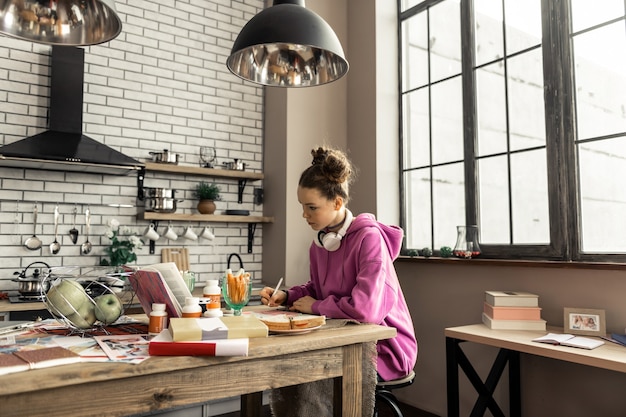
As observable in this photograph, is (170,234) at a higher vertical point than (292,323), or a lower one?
higher

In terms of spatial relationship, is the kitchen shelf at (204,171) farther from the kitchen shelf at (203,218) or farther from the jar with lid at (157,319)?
the jar with lid at (157,319)

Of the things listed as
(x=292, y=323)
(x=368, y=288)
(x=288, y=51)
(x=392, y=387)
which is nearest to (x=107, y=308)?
(x=292, y=323)

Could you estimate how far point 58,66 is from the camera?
332 cm

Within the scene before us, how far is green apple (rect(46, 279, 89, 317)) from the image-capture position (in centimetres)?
143

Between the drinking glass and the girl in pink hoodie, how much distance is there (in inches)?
11.1

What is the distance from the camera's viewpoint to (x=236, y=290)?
67.8 inches

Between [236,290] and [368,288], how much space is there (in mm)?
487

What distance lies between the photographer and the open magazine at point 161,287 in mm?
1505

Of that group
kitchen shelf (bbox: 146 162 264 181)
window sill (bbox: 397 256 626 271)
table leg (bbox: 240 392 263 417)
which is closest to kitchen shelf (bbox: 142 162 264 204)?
kitchen shelf (bbox: 146 162 264 181)

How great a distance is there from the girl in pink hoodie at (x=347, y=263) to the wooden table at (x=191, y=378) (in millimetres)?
246

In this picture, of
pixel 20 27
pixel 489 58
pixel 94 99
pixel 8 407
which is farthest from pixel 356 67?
pixel 8 407

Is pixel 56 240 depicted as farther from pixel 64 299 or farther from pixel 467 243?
pixel 467 243

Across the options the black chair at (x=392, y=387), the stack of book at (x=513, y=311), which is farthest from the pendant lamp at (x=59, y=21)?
the stack of book at (x=513, y=311)

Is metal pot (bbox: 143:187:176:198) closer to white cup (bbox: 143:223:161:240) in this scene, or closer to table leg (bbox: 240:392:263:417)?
white cup (bbox: 143:223:161:240)
